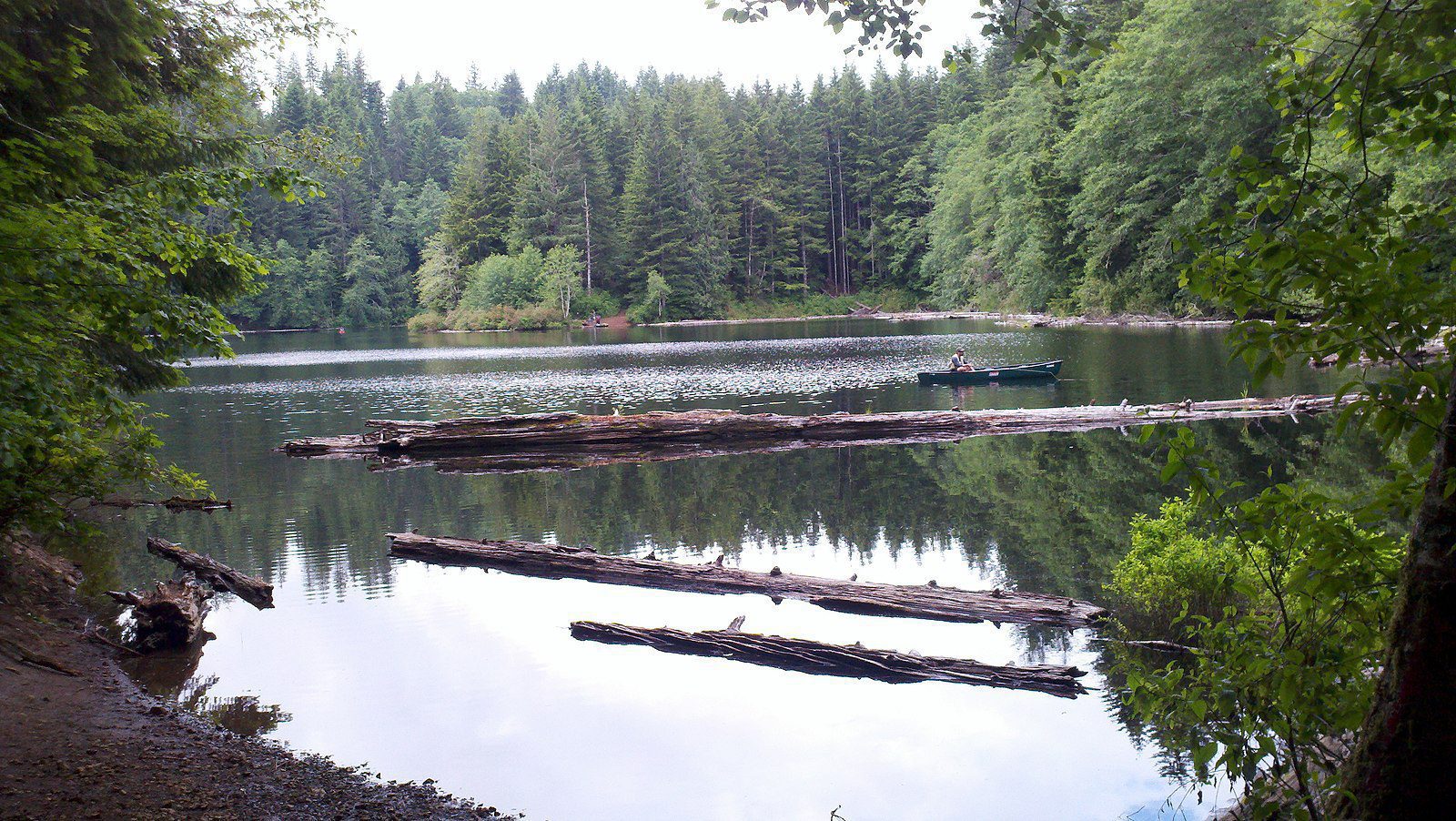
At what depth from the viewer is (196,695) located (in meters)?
8.46

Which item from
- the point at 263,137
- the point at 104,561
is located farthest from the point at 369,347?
the point at 263,137

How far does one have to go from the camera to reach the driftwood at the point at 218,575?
11547mm

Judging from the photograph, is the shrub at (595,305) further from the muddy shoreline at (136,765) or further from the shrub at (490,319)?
the muddy shoreline at (136,765)

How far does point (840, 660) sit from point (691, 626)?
2.01m

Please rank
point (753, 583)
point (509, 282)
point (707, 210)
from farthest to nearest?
point (707, 210)
point (509, 282)
point (753, 583)

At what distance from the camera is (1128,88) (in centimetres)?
4522

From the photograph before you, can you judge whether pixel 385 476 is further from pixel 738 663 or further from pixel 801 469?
pixel 738 663

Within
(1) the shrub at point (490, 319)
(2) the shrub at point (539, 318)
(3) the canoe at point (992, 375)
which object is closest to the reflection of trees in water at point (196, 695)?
(3) the canoe at point (992, 375)

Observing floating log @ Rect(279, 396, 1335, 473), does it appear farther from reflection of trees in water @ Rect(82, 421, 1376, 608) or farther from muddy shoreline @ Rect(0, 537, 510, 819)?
muddy shoreline @ Rect(0, 537, 510, 819)

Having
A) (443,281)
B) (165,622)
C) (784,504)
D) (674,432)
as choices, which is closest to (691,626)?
(165,622)

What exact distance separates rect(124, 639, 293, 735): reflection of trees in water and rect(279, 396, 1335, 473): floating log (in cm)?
1214

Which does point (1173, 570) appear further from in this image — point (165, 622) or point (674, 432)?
point (674, 432)

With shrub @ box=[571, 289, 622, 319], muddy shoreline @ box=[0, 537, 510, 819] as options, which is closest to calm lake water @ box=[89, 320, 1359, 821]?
muddy shoreline @ box=[0, 537, 510, 819]

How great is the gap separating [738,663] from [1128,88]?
44.2m
